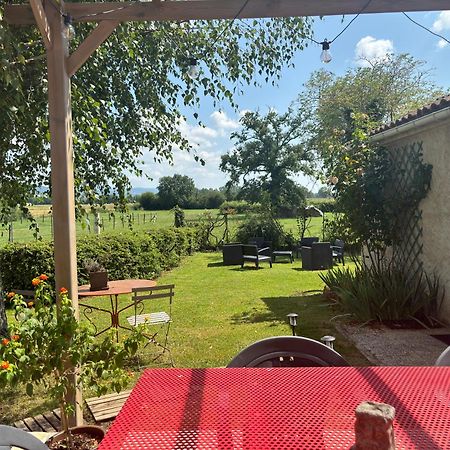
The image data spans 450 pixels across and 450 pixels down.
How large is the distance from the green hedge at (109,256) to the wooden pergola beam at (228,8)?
454cm

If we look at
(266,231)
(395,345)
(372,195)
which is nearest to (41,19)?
(395,345)

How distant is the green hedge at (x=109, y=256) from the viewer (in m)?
8.59

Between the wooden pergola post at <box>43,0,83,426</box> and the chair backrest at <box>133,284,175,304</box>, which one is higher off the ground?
the wooden pergola post at <box>43,0,83,426</box>

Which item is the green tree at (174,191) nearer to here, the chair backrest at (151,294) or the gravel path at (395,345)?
the gravel path at (395,345)

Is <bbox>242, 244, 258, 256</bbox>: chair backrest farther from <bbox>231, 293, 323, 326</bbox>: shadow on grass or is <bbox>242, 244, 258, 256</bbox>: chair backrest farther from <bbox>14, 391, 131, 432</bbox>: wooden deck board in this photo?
<bbox>14, 391, 131, 432</bbox>: wooden deck board

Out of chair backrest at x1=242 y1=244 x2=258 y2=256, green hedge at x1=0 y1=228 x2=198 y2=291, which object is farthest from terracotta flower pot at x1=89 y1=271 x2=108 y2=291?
chair backrest at x1=242 y1=244 x2=258 y2=256

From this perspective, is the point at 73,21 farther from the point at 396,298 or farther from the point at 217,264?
the point at 217,264

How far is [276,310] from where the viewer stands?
7164mm

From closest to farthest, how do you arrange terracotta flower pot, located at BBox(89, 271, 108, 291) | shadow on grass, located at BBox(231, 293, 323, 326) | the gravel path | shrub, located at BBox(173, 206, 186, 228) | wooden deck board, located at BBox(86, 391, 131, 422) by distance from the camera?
1. wooden deck board, located at BBox(86, 391, 131, 422)
2. the gravel path
3. terracotta flower pot, located at BBox(89, 271, 108, 291)
4. shadow on grass, located at BBox(231, 293, 323, 326)
5. shrub, located at BBox(173, 206, 186, 228)

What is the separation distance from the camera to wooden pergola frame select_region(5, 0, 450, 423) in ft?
9.96

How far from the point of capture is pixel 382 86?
76.3 ft

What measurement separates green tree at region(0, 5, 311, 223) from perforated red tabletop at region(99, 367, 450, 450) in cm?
324

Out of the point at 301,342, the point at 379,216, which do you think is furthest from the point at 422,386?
the point at 379,216

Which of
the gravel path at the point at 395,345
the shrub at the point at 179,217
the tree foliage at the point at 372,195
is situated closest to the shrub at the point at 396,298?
the gravel path at the point at 395,345
